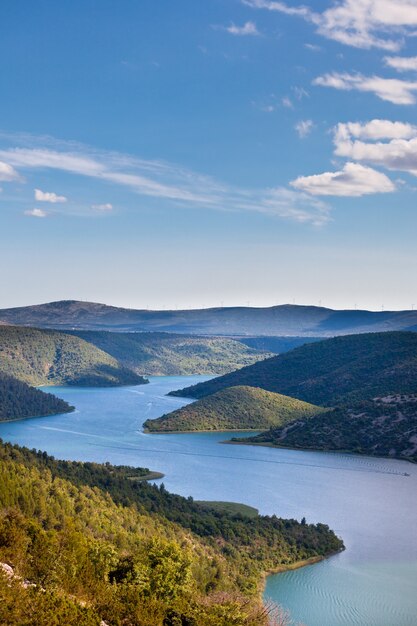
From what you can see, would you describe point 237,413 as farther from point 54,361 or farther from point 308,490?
point 54,361

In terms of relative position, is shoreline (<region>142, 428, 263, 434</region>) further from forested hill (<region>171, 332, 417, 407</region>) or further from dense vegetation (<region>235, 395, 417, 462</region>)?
forested hill (<region>171, 332, 417, 407</region>)

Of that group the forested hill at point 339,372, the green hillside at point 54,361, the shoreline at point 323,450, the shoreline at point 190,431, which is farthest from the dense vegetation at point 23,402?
the shoreline at point 323,450

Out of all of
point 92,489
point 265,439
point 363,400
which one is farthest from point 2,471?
point 363,400

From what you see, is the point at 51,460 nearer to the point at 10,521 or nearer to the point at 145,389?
the point at 10,521

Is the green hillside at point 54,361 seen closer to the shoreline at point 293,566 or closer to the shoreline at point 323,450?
the shoreline at point 323,450

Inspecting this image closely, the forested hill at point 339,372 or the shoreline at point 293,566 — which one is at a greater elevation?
the forested hill at point 339,372

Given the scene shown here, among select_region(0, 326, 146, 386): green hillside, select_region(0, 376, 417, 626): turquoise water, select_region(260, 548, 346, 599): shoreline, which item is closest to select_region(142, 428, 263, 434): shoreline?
select_region(0, 376, 417, 626): turquoise water

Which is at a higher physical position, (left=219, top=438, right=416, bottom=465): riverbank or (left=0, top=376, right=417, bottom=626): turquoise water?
(left=219, top=438, right=416, bottom=465): riverbank

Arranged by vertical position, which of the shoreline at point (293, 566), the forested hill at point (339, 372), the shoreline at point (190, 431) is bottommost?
the shoreline at point (293, 566)
